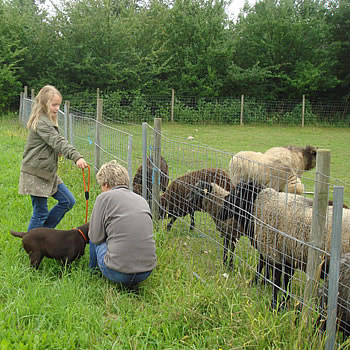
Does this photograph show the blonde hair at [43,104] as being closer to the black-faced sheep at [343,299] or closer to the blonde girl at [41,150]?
the blonde girl at [41,150]

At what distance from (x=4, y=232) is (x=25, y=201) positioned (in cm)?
131

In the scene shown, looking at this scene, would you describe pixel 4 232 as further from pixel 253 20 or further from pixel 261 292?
pixel 253 20

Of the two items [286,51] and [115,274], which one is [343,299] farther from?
[286,51]

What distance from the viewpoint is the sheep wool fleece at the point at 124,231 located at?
3.59m

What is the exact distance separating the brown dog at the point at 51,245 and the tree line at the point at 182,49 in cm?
1866

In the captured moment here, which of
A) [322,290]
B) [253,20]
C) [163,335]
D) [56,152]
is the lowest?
[163,335]

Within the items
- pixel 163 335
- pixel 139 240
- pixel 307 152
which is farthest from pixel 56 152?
pixel 307 152

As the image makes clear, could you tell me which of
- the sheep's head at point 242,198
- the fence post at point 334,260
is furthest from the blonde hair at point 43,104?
the fence post at point 334,260

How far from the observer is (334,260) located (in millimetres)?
2490

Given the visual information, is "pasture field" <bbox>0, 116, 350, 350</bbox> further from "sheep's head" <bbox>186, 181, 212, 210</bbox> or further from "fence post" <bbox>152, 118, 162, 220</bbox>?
"fence post" <bbox>152, 118, 162, 220</bbox>

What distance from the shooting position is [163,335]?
300cm

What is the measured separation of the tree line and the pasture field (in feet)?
61.9

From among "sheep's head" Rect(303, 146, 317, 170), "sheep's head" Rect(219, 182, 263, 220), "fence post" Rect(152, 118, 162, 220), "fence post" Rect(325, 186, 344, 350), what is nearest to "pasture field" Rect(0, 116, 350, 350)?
"fence post" Rect(325, 186, 344, 350)

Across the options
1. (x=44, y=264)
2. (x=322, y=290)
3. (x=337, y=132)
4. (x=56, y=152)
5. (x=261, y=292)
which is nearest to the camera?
(x=322, y=290)
